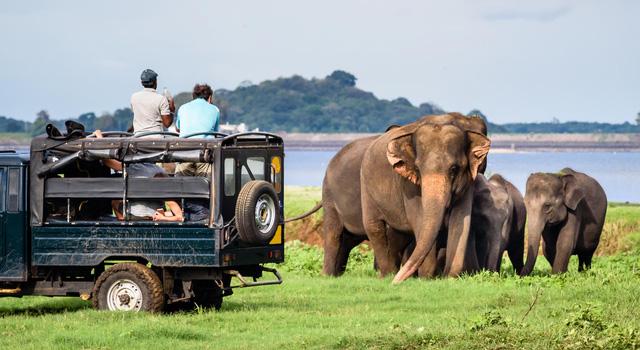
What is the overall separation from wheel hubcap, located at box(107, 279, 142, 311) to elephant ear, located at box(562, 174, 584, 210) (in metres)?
14.2

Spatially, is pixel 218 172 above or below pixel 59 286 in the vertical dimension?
above

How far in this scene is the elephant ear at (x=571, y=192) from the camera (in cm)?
3084

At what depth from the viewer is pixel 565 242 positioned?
30.8 m

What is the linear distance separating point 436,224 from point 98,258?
246 inches

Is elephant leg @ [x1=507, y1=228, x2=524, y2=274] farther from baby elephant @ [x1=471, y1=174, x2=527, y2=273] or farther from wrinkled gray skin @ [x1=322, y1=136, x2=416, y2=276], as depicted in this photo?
wrinkled gray skin @ [x1=322, y1=136, x2=416, y2=276]

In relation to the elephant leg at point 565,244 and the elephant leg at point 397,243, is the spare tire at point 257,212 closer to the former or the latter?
the elephant leg at point 397,243

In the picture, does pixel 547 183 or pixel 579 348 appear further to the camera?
pixel 547 183

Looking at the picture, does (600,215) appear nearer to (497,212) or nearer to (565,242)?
(565,242)

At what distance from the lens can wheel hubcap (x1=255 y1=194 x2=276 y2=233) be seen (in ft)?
60.9

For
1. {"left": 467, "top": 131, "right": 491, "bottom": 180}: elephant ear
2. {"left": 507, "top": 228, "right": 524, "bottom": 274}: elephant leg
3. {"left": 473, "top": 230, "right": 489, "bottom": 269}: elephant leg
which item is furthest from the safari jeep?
{"left": 507, "top": 228, "right": 524, "bottom": 274}: elephant leg

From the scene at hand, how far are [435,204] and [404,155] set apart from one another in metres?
1.15

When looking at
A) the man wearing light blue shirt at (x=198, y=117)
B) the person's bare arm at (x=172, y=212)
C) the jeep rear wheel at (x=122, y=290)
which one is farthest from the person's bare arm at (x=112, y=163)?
the jeep rear wheel at (x=122, y=290)

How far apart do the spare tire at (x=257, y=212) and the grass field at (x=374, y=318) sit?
1.00m

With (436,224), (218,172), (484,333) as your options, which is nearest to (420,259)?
(436,224)
